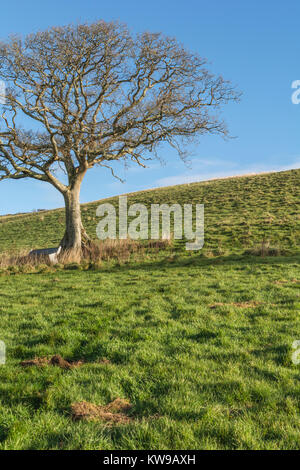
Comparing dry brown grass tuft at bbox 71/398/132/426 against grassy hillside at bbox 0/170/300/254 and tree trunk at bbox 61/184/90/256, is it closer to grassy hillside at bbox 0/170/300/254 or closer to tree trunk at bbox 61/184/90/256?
grassy hillside at bbox 0/170/300/254

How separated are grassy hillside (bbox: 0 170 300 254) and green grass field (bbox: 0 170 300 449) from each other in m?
8.34

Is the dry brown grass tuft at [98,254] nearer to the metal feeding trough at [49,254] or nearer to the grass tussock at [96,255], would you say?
the grass tussock at [96,255]

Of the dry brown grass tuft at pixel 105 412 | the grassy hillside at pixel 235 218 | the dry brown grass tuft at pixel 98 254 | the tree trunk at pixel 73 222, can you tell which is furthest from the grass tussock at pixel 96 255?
the dry brown grass tuft at pixel 105 412

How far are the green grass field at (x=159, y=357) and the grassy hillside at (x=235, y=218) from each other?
27.4 feet

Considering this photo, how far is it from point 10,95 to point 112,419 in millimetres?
22540

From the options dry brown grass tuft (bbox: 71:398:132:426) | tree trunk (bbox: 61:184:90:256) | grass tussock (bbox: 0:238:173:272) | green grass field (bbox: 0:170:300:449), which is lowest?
dry brown grass tuft (bbox: 71:398:132:426)

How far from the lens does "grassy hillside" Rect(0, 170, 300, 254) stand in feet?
82.9

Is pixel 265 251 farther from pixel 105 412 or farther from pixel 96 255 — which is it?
pixel 105 412

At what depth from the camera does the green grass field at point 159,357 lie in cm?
438

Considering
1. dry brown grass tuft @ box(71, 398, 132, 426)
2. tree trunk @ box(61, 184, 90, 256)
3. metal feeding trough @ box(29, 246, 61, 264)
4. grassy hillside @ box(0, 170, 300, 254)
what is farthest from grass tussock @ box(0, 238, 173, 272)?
dry brown grass tuft @ box(71, 398, 132, 426)

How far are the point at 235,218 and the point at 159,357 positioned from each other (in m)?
28.6

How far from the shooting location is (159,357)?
666 cm

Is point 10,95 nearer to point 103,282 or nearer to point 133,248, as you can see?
point 133,248
